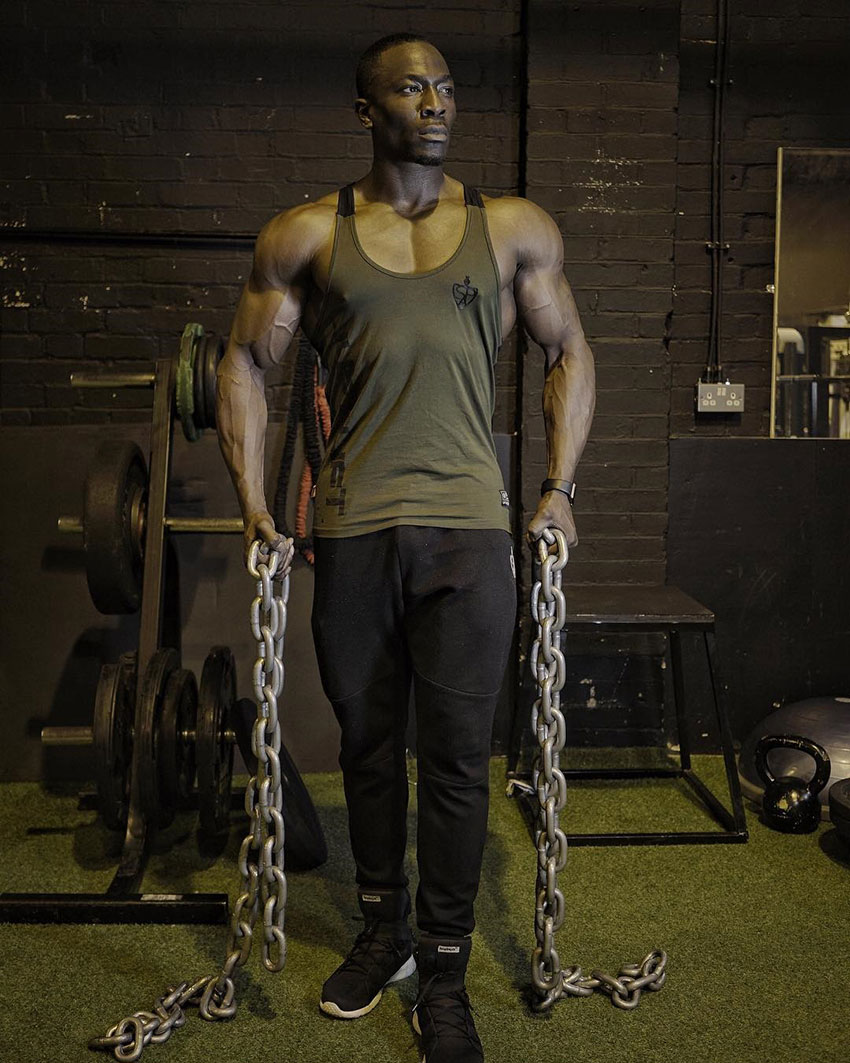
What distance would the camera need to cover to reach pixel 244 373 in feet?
6.79

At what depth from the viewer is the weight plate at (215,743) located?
2584 millimetres

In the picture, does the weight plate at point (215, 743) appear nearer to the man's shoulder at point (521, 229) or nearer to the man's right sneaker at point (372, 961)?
the man's right sneaker at point (372, 961)

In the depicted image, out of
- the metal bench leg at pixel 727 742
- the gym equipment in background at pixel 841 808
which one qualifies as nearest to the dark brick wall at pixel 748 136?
the metal bench leg at pixel 727 742

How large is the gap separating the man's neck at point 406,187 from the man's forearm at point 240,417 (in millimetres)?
393

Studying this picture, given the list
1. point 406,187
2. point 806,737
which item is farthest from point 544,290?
point 806,737

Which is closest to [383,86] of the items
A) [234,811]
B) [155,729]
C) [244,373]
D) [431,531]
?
[244,373]

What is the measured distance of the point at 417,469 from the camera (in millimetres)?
1913

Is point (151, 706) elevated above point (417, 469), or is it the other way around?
point (417, 469)

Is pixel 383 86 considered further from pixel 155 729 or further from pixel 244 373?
pixel 155 729

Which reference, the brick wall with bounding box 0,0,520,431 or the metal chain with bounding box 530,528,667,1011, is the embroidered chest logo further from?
the brick wall with bounding box 0,0,520,431

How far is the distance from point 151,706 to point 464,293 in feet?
4.30

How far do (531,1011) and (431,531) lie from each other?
94 cm

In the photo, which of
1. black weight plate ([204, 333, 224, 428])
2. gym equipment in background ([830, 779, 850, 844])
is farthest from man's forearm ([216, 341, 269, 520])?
gym equipment in background ([830, 779, 850, 844])

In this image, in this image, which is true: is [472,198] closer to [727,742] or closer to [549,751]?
[549,751]
